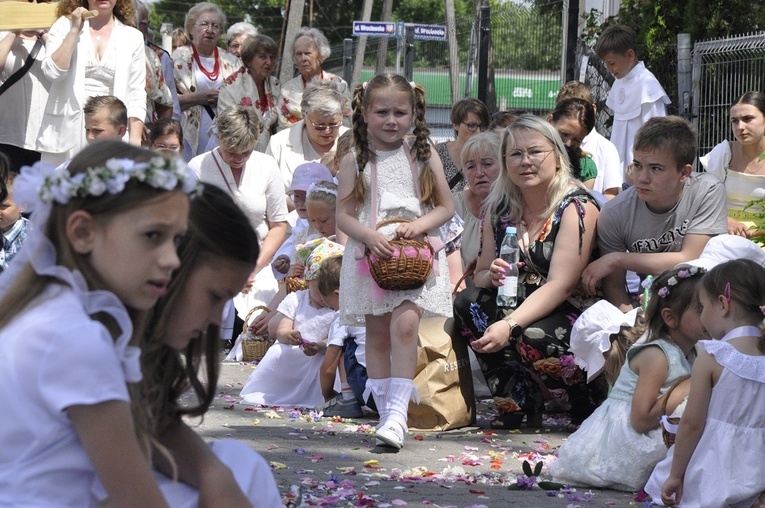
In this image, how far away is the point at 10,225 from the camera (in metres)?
6.87

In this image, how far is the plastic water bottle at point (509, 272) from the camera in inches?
251

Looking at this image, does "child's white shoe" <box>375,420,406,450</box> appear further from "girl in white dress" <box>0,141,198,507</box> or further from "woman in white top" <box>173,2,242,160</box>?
"woman in white top" <box>173,2,242,160</box>

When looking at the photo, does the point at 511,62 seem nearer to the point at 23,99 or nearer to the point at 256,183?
the point at 256,183

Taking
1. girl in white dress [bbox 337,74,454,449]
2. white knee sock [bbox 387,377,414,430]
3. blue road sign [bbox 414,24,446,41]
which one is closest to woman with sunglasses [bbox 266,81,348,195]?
girl in white dress [bbox 337,74,454,449]

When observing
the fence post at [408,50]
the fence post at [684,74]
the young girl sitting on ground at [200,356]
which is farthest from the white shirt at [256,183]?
the young girl sitting on ground at [200,356]

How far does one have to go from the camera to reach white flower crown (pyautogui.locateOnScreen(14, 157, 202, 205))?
2504 mm

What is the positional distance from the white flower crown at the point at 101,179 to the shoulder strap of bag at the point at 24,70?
20.6 feet

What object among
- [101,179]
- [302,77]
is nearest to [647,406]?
[101,179]

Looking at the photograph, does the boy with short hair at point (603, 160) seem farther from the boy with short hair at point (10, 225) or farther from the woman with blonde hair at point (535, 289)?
the boy with short hair at point (10, 225)

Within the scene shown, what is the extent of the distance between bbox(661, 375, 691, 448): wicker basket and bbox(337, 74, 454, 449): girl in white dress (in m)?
1.54

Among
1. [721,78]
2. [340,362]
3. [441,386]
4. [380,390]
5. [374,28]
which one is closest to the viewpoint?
[380,390]

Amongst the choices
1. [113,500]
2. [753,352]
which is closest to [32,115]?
[753,352]

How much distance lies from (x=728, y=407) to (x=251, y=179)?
6.09 m

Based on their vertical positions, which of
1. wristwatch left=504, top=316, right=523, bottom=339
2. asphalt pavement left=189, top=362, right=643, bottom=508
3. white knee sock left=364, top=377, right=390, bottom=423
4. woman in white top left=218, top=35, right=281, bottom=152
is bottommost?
asphalt pavement left=189, top=362, right=643, bottom=508
